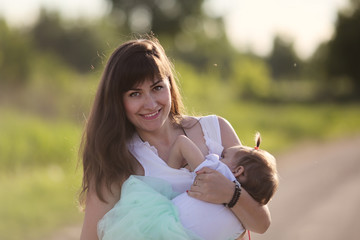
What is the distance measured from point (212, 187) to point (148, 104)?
0.52 meters

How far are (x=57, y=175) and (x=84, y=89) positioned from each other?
5.79 meters

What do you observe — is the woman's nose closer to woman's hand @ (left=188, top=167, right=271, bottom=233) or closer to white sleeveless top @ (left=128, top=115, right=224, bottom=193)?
white sleeveless top @ (left=128, top=115, right=224, bottom=193)

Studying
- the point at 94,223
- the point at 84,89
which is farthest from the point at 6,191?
the point at 84,89

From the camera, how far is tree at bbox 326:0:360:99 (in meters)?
26.5

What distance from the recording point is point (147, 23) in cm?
2591

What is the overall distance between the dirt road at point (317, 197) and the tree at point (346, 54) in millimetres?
16203

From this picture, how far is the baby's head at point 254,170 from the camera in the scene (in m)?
2.70

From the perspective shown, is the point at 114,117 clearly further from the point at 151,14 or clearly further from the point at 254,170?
the point at 151,14

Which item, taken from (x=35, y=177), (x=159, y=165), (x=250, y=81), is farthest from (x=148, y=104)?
(x=250, y=81)

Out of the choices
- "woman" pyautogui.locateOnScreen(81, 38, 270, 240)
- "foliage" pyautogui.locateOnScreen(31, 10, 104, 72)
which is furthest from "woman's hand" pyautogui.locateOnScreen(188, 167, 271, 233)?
"foliage" pyautogui.locateOnScreen(31, 10, 104, 72)

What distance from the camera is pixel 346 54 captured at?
2670 centimetres

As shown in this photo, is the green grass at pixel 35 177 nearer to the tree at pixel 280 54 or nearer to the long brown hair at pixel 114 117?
the long brown hair at pixel 114 117

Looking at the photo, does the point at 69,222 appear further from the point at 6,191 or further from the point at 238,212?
the point at 238,212

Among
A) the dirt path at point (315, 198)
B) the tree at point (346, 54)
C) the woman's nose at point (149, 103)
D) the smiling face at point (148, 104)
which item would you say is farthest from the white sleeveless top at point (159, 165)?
the tree at point (346, 54)
